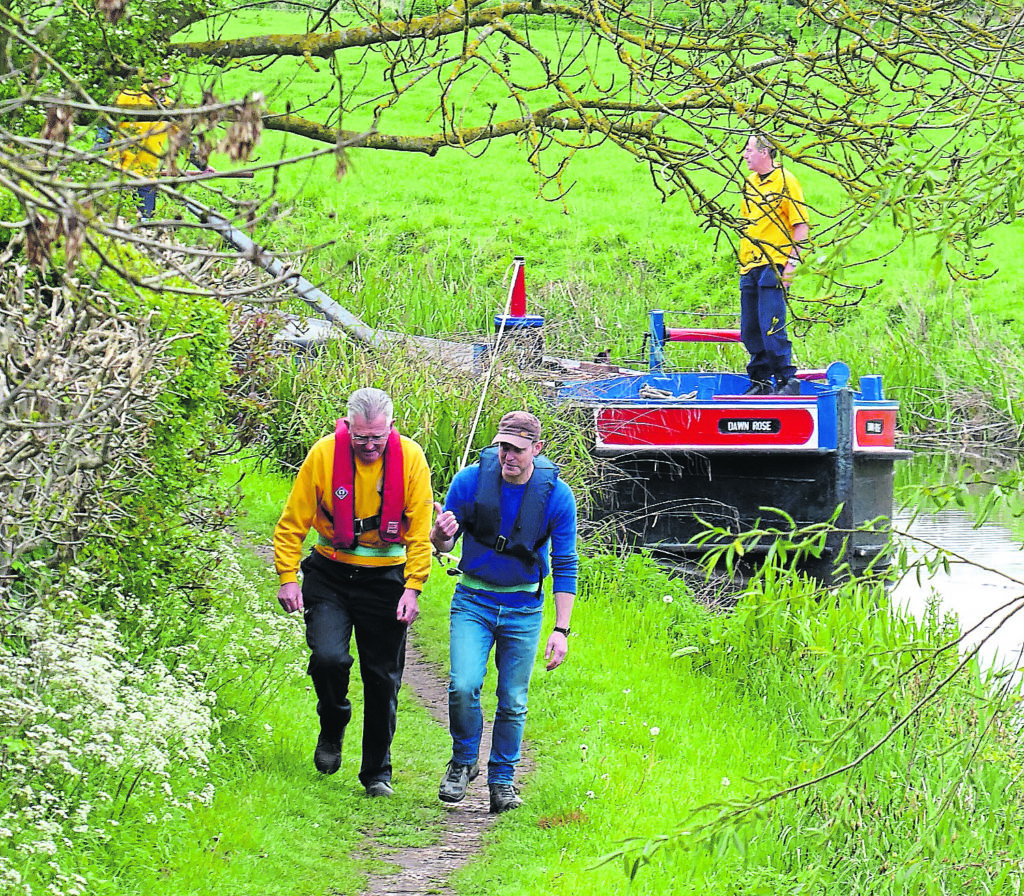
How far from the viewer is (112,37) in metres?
6.34

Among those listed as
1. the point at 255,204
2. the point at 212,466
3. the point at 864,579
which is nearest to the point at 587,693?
the point at 212,466

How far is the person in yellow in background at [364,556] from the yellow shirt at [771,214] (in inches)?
72.7

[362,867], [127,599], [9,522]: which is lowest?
[362,867]

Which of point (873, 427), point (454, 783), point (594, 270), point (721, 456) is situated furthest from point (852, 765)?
point (594, 270)

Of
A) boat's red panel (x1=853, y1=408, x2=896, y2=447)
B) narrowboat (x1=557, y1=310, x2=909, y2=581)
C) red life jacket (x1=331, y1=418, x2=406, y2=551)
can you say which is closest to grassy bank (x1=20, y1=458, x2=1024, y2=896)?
red life jacket (x1=331, y1=418, x2=406, y2=551)

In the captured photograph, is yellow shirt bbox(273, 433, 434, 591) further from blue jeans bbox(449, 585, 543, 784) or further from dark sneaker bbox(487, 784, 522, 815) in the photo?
dark sneaker bbox(487, 784, 522, 815)

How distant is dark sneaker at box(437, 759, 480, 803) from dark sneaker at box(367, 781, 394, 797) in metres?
0.26

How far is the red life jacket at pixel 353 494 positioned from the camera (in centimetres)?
620

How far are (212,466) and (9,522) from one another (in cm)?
181

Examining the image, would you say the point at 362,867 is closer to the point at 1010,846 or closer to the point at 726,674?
the point at 1010,846

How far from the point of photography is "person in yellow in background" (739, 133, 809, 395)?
790 centimetres

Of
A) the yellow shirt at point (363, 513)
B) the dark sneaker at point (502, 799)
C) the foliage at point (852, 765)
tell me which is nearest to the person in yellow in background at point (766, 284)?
the foliage at point (852, 765)

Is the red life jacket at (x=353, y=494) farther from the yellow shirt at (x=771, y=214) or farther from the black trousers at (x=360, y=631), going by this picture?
the yellow shirt at (x=771, y=214)

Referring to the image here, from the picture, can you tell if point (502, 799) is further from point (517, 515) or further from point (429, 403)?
point (429, 403)
